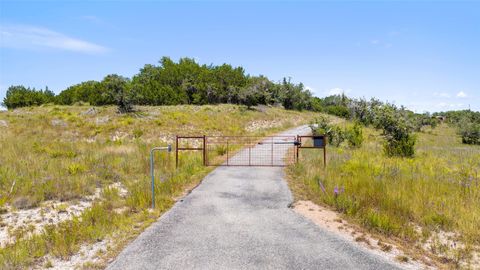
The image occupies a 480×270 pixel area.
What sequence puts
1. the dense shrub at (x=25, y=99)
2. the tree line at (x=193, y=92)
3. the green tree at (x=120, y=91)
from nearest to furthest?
the green tree at (x=120, y=91) → the tree line at (x=193, y=92) → the dense shrub at (x=25, y=99)

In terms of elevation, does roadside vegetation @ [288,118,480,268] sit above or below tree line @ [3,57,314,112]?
below

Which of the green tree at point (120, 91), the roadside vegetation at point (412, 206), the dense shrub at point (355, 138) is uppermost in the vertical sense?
the green tree at point (120, 91)

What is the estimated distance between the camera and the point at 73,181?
10.4 metres

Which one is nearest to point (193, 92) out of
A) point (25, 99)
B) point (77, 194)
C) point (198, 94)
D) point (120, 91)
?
point (198, 94)

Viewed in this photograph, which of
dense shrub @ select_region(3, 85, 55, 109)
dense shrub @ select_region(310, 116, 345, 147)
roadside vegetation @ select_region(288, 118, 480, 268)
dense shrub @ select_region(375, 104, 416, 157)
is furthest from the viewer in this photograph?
dense shrub @ select_region(3, 85, 55, 109)

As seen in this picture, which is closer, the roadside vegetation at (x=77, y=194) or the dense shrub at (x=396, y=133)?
the roadside vegetation at (x=77, y=194)

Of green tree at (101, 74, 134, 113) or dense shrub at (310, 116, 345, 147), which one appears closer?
dense shrub at (310, 116, 345, 147)

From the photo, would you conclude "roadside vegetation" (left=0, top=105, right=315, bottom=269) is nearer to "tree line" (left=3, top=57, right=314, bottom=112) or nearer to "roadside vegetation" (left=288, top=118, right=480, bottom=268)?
"roadside vegetation" (left=288, top=118, right=480, bottom=268)

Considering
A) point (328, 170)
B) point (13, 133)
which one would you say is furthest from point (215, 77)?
point (328, 170)

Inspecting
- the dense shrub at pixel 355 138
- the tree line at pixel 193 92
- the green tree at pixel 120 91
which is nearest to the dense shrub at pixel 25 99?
the tree line at pixel 193 92

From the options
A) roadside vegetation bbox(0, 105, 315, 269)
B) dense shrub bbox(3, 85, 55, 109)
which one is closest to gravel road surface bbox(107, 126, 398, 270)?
roadside vegetation bbox(0, 105, 315, 269)

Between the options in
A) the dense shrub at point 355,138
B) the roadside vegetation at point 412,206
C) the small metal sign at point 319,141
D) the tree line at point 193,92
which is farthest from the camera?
the tree line at point 193,92

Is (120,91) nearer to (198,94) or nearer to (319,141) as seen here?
(198,94)

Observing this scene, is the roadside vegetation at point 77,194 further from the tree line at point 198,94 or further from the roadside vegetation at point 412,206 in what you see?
the tree line at point 198,94
